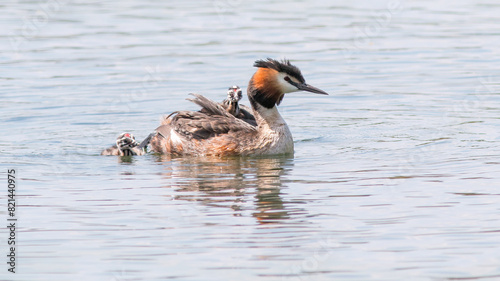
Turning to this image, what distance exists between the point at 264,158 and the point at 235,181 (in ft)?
5.93

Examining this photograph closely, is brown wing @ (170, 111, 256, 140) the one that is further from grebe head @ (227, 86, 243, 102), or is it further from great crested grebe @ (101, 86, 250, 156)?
grebe head @ (227, 86, 243, 102)

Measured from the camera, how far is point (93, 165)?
42.7ft

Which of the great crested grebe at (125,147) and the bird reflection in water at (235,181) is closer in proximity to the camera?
the bird reflection in water at (235,181)

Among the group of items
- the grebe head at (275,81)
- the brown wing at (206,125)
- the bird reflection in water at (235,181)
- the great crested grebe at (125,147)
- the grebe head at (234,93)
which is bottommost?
the bird reflection in water at (235,181)

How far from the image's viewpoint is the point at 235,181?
11766 millimetres

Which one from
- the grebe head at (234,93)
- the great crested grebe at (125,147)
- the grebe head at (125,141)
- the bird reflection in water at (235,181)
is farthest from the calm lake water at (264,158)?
the grebe head at (234,93)

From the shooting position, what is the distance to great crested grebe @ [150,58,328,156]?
1338 cm

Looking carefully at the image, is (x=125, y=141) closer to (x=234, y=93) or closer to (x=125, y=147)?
(x=125, y=147)

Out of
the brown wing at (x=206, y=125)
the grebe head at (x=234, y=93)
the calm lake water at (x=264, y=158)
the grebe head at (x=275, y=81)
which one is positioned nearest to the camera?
the calm lake water at (x=264, y=158)

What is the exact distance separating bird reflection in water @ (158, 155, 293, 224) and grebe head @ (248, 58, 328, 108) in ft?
2.99

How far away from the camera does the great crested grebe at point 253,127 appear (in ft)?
43.9

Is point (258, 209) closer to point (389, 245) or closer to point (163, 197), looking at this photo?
point (163, 197)

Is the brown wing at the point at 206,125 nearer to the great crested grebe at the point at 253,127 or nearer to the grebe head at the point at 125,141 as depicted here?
the great crested grebe at the point at 253,127

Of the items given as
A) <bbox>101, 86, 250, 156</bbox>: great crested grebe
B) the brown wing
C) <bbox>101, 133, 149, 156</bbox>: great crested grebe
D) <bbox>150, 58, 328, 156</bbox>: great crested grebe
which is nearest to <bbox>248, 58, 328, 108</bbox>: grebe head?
<bbox>150, 58, 328, 156</bbox>: great crested grebe
